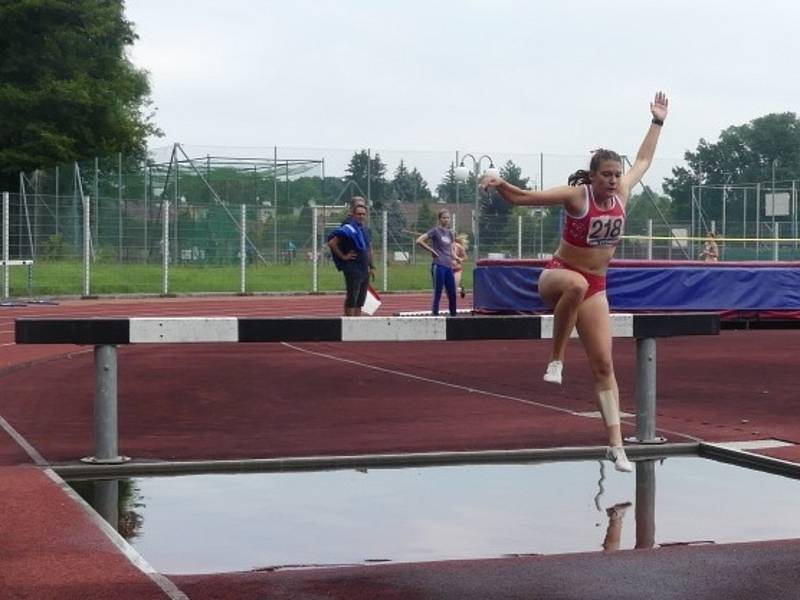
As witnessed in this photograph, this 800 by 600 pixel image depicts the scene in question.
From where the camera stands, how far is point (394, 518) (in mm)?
7117

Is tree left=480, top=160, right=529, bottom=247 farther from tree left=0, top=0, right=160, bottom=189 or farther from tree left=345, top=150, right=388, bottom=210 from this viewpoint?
tree left=0, top=0, right=160, bottom=189

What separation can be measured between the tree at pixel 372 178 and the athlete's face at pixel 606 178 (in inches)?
1561

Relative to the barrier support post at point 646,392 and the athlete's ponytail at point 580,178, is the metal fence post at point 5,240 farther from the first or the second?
the athlete's ponytail at point 580,178

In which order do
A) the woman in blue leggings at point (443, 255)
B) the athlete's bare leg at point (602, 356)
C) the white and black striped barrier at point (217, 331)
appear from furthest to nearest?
the woman in blue leggings at point (443, 255)
the white and black striped barrier at point (217, 331)
the athlete's bare leg at point (602, 356)

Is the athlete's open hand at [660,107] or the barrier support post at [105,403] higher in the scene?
the athlete's open hand at [660,107]

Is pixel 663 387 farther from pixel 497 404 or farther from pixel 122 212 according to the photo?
pixel 122 212

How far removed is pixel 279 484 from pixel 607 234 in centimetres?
246

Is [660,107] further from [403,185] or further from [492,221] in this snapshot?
[403,185]

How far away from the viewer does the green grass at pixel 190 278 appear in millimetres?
33906

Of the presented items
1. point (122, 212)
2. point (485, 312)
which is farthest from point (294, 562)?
point (122, 212)

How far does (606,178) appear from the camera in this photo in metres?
7.06

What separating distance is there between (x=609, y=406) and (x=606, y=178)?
51.6 inches

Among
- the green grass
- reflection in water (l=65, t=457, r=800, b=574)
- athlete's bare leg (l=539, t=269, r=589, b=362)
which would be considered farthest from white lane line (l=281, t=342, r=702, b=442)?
the green grass

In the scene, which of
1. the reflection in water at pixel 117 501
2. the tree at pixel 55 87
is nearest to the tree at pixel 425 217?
the tree at pixel 55 87
